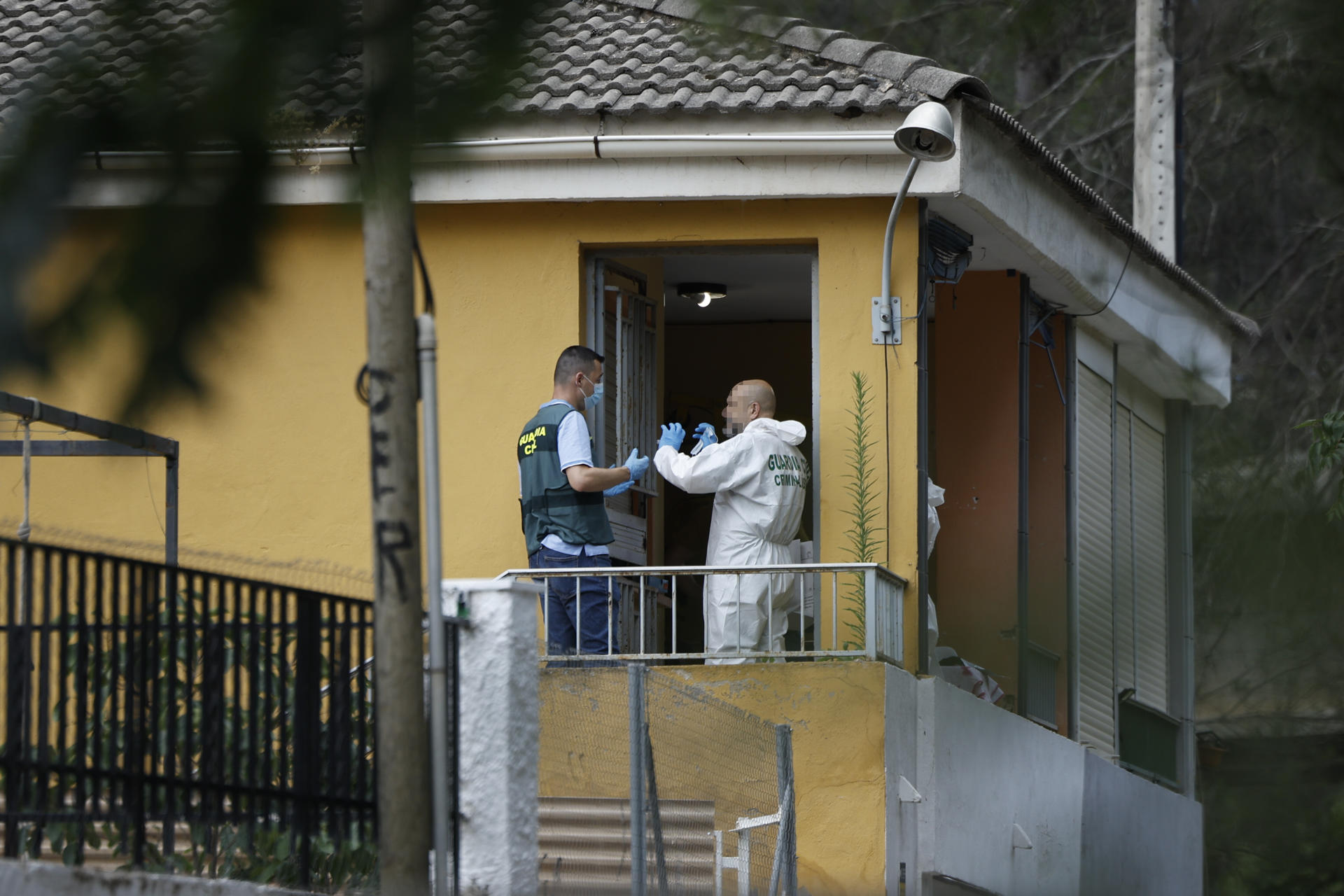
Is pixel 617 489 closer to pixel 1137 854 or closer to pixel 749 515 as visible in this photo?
pixel 749 515

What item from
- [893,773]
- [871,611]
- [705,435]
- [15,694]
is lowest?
[893,773]

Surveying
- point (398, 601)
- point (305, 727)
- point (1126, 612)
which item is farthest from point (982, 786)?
point (1126, 612)

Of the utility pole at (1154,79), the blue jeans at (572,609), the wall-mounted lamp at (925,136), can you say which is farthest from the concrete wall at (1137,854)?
the blue jeans at (572,609)

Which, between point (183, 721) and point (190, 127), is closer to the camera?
point (190, 127)

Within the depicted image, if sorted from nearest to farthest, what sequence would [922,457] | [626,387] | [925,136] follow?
[925,136]
[922,457]
[626,387]

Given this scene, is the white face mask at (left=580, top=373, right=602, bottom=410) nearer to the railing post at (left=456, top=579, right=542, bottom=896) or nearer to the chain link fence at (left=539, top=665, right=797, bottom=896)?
the chain link fence at (left=539, top=665, right=797, bottom=896)

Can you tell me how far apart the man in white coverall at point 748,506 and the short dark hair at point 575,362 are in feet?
1.89

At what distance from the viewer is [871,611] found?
9.28m

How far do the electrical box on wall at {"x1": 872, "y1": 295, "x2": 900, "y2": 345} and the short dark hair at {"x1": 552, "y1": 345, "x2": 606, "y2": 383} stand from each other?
1.68 metres

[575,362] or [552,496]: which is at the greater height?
[575,362]

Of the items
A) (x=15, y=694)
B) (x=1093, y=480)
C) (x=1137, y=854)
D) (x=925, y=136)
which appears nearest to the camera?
(x=1137, y=854)

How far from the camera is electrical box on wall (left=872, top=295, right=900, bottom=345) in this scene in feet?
33.4

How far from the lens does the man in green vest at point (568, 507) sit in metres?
9.29

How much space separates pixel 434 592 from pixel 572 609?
4370mm
